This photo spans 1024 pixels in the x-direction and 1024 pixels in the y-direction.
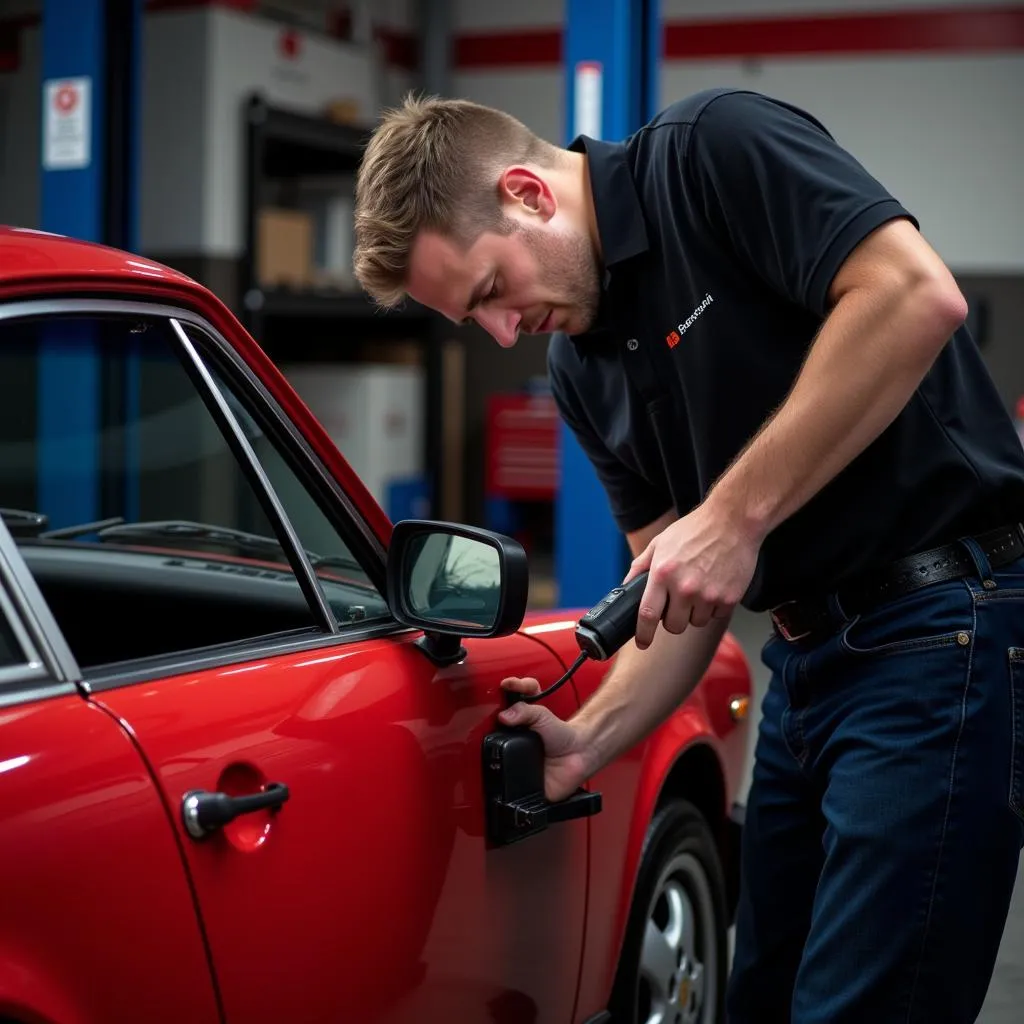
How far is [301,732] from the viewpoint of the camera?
157cm

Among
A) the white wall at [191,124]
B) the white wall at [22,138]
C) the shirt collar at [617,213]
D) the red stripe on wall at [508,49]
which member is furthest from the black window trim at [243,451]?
the red stripe on wall at [508,49]

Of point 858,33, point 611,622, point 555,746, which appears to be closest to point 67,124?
point 555,746

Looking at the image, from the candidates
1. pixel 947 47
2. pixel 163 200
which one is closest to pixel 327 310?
pixel 163 200

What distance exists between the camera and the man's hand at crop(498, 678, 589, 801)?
76.9 inches

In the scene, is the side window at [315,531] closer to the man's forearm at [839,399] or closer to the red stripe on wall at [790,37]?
the man's forearm at [839,399]

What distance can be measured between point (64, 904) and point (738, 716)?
5.96ft

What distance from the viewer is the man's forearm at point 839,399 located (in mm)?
1660

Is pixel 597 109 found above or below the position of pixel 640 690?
above

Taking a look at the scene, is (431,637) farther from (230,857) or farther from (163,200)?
(163,200)

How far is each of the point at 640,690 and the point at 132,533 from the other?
0.78 meters

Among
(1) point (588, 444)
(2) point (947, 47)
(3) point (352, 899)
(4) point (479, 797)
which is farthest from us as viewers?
(2) point (947, 47)

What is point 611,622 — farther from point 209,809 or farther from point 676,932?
point 676,932

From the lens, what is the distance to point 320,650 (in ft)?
5.64

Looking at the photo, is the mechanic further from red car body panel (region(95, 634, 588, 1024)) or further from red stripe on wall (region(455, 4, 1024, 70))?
red stripe on wall (region(455, 4, 1024, 70))
